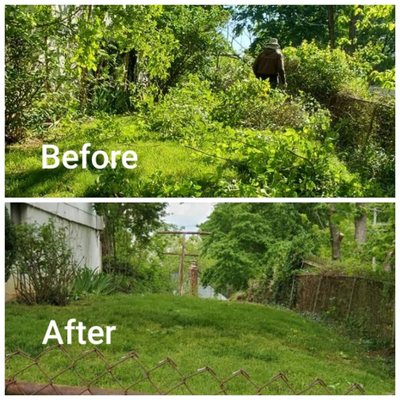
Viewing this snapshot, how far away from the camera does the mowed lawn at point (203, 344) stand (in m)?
3.97

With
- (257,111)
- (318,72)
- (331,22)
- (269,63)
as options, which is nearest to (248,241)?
(257,111)

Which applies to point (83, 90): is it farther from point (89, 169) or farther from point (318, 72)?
point (318, 72)

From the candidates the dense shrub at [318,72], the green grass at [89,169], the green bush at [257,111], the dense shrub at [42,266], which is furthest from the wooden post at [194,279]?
the dense shrub at [318,72]

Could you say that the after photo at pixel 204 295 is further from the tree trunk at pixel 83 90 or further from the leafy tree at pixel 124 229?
the tree trunk at pixel 83 90

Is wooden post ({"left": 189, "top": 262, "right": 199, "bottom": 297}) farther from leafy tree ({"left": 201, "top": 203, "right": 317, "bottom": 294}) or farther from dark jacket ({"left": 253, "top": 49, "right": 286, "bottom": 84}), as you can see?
dark jacket ({"left": 253, "top": 49, "right": 286, "bottom": 84})

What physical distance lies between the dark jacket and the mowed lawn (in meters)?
2.36

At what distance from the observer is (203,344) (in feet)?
15.6

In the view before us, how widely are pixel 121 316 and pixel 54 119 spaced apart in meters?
1.83

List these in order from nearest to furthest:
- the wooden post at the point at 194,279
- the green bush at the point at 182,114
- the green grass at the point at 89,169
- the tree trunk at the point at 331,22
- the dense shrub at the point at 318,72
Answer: the green grass at the point at 89,169, the green bush at the point at 182,114, the wooden post at the point at 194,279, the dense shrub at the point at 318,72, the tree trunk at the point at 331,22

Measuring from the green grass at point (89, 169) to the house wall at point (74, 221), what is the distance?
738mm

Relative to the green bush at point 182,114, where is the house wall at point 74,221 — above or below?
below

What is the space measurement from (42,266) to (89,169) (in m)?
1.09

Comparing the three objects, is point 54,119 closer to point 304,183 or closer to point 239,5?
point 304,183

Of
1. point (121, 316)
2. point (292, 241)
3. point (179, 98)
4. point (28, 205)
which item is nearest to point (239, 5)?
point (179, 98)
